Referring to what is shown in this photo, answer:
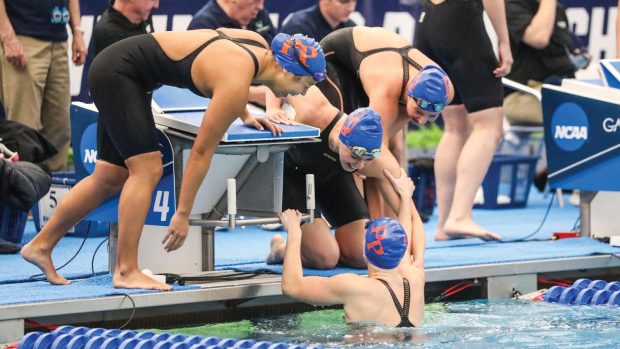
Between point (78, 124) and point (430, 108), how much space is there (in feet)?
5.71

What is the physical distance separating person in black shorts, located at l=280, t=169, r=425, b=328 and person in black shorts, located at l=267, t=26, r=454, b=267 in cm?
41

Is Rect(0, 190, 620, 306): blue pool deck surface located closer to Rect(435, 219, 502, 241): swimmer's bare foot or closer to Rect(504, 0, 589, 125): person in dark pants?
Rect(435, 219, 502, 241): swimmer's bare foot

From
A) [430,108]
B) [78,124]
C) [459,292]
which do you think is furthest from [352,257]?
[78,124]

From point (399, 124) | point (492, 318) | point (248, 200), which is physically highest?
point (399, 124)

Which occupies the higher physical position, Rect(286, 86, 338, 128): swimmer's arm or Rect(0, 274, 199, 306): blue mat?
Rect(286, 86, 338, 128): swimmer's arm

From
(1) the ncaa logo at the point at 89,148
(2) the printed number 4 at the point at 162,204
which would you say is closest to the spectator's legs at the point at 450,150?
(2) the printed number 4 at the point at 162,204

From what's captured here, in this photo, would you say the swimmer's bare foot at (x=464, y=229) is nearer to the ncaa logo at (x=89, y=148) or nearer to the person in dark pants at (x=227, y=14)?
the person in dark pants at (x=227, y=14)

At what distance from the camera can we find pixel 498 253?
6859mm

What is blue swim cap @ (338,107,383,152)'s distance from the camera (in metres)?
5.53

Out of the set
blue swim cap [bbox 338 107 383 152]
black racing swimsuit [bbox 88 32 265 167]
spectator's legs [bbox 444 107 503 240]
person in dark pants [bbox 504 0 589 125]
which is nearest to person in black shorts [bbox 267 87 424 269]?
blue swim cap [bbox 338 107 383 152]

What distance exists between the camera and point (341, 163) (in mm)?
5848

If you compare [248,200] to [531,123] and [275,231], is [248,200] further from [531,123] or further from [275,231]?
[531,123]

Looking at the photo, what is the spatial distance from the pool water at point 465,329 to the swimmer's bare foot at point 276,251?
17.3 inches

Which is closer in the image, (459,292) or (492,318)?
(492,318)
